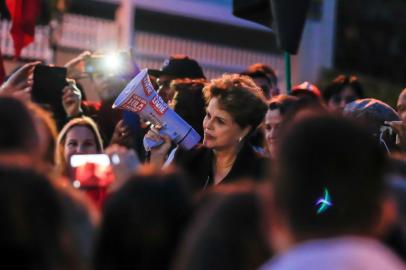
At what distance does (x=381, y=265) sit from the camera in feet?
7.19

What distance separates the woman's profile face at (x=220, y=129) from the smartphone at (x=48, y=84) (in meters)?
1.45

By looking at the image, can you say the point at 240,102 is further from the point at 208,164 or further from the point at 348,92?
the point at 348,92

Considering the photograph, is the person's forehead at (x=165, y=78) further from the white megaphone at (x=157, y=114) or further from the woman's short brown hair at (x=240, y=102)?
the woman's short brown hair at (x=240, y=102)

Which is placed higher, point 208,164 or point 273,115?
point 273,115

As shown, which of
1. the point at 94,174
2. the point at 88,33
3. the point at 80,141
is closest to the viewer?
the point at 94,174

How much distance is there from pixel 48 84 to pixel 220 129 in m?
1.56

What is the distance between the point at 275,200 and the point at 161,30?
1429 cm

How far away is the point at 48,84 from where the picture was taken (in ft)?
20.2

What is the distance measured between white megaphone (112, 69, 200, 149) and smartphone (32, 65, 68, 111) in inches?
38.6

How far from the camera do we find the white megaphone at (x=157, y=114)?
17.1 ft

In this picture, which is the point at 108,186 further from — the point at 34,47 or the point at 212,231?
the point at 34,47

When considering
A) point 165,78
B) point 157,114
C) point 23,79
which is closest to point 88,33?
point 165,78

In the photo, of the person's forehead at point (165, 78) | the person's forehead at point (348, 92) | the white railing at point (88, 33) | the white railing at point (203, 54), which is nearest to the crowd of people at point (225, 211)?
the person's forehead at point (165, 78)

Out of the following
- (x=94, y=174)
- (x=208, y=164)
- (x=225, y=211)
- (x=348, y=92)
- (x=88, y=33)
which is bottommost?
(x=88, y=33)
